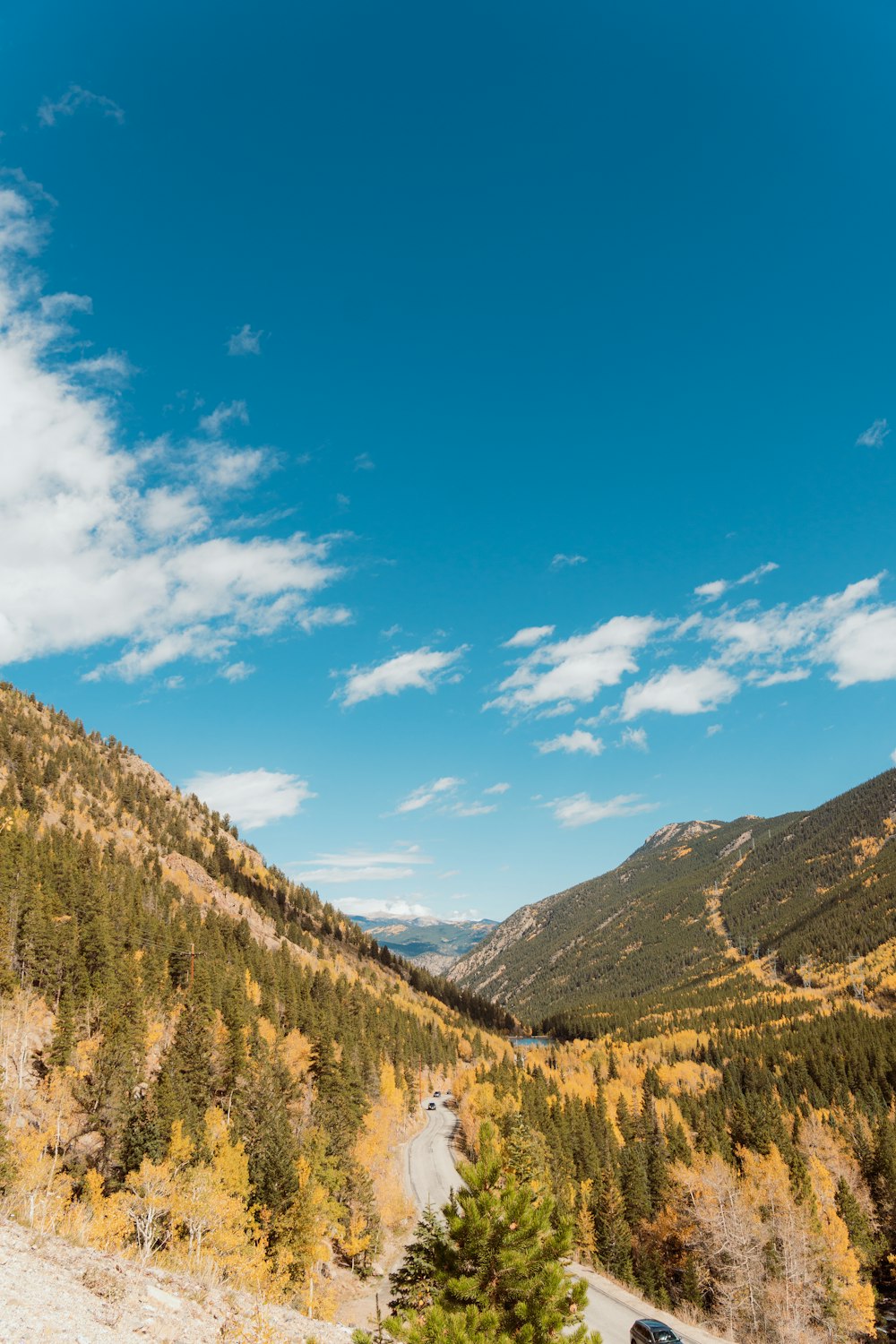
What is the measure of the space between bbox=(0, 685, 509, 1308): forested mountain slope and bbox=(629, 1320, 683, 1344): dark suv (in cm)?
2253

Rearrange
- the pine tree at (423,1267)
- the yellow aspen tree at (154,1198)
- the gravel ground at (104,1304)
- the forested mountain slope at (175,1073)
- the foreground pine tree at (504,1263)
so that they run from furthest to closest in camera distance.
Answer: the forested mountain slope at (175,1073) → the yellow aspen tree at (154,1198) → the pine tree at (423,1267) → the foreground pine tree at (504,1263) → the gravel ground at (104,1304)

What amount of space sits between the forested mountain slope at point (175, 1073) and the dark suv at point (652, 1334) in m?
22.5

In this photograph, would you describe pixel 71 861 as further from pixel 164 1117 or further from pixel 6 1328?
pixel 6 1328

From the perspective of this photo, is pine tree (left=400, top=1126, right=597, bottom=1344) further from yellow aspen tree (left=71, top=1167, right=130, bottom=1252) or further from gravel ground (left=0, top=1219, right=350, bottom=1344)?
yellow aspen tree (left=71, top=1167, right=130, bottom=1252)

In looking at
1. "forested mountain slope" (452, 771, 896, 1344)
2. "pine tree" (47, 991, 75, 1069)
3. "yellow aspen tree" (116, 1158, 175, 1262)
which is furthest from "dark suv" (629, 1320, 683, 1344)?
"pine tree" (47, 991, 75, 1069)

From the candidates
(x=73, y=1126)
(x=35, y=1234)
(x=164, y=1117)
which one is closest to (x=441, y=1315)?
(x=35, y=1234)

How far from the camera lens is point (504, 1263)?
57.1ft

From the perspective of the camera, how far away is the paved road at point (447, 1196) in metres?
50.3

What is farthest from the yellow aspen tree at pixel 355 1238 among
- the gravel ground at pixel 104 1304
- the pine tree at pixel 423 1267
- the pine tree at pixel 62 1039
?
the gravel ground at pixel 104 1304

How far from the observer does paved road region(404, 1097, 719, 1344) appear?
50.3 metres

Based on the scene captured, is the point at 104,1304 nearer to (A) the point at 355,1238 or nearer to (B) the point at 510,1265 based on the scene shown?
(B) the point at 510,1265

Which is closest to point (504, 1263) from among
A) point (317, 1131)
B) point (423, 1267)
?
point (423, 1267)

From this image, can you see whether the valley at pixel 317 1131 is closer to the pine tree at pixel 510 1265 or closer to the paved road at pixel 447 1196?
the paved road at pixel 447 1196

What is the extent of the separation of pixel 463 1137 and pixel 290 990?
36572 mm
